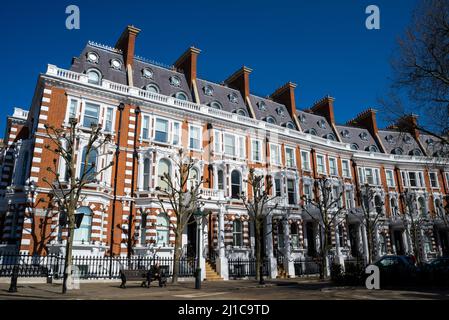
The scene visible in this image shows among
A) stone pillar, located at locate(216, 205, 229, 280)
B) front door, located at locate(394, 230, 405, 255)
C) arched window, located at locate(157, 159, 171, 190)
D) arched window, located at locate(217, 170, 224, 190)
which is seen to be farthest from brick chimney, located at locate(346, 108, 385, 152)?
arched window, located at locate(157, 159, 171, 190)

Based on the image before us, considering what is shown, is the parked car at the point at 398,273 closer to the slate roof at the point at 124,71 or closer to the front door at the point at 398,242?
the slate roof at the point at 124,71

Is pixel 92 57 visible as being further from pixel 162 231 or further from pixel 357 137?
pixel 357 137

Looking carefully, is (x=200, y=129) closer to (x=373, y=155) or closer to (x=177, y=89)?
(x=177, y=89)

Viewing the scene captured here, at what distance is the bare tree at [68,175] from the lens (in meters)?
15.3

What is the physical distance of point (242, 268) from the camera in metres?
25.5

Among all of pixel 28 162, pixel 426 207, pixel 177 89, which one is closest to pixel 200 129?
pixel 177 89

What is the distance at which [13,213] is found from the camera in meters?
21.2

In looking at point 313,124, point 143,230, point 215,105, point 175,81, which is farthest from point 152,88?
point 313,124

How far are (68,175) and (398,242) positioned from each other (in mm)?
37973

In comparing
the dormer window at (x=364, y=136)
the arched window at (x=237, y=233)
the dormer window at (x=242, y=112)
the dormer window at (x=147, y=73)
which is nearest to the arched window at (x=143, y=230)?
the arched window at (x=237, y=233)

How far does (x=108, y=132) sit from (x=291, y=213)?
17855mm

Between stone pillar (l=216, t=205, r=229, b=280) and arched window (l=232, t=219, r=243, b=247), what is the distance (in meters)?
2.19

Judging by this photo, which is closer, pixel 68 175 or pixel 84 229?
pixel 84 229
